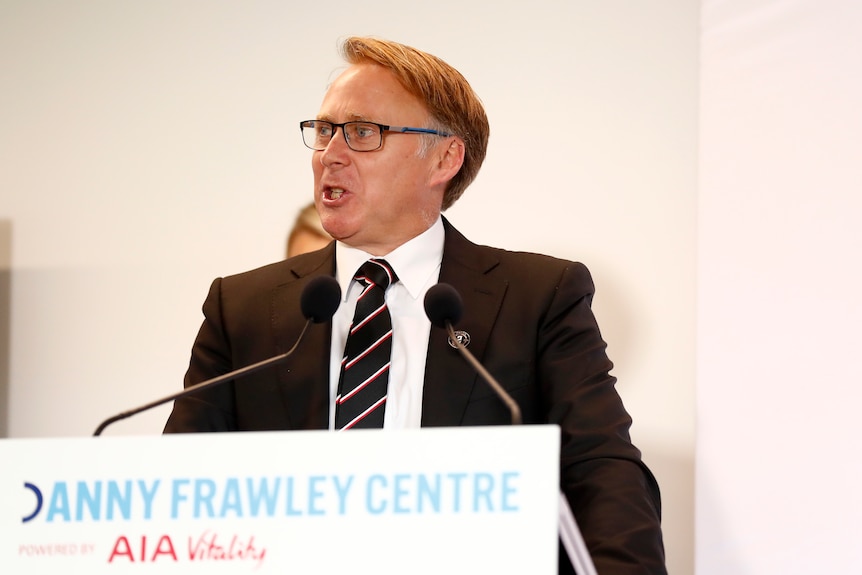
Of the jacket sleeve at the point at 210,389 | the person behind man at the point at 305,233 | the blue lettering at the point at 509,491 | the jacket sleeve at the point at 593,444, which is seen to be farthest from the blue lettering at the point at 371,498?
the person behind man at the point at 305,233

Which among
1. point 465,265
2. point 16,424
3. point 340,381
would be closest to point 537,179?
point 465,265

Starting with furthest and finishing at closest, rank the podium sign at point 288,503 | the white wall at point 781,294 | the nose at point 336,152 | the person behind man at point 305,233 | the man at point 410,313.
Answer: the person behind man at point 305,233 → the white wall at point 781,294 → the nose at point 336,152 → the man at point 410,313 → the podium sign at point 288,503

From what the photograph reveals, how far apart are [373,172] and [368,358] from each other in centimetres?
39

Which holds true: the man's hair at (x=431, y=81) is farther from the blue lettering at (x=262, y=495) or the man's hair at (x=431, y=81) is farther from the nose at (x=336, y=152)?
the blue lettering at (x=262, y=495)

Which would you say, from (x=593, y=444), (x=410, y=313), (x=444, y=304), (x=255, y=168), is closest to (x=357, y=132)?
(x=410, y=313)

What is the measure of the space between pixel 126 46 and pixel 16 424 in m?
1.33

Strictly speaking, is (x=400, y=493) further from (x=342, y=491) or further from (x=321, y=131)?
(x=321, y=131)

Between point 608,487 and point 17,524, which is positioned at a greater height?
point 17,524

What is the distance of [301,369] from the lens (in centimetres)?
195

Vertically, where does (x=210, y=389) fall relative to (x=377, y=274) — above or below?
below

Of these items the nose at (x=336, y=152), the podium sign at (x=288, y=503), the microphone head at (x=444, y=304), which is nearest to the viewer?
the podium sign at (x=288, y=503)

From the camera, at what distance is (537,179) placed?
3039 millimetres

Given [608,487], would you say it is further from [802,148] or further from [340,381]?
[802,148]

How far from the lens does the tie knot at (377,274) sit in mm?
2034
